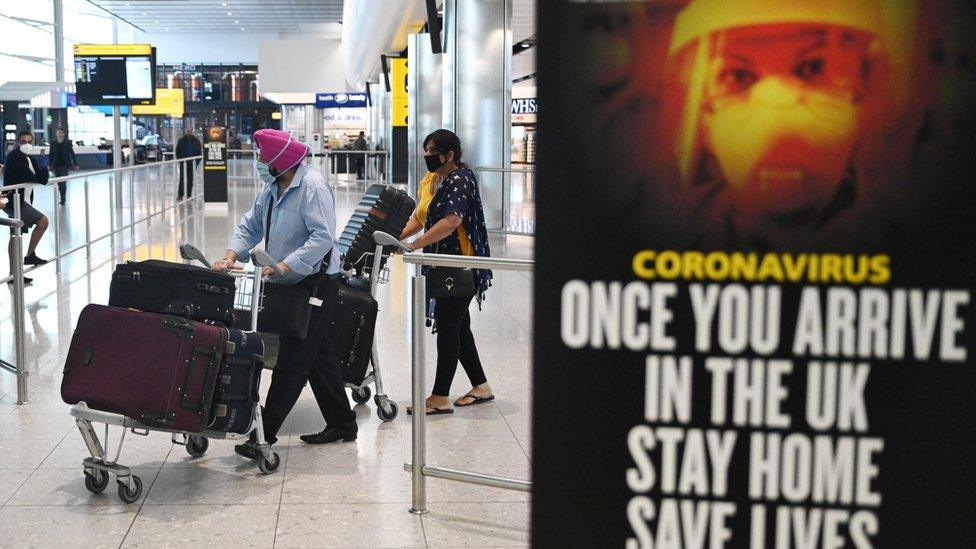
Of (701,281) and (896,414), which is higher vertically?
(701,281)

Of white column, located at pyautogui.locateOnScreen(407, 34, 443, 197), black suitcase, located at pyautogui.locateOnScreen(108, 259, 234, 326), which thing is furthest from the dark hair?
white column, located at pyautogui.locateOnScreen(407, 34, 443, 197)

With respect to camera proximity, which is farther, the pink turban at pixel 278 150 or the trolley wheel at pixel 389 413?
the trolley wheel at pixel 389 413

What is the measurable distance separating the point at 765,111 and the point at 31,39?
4002 cm

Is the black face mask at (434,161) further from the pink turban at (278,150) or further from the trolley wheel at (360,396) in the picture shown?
the trolley wheel at (360,396)

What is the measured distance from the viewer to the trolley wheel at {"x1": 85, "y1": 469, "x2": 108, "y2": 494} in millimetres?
4359

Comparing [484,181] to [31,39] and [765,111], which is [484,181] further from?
[31,39]

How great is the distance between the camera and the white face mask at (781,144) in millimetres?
1604

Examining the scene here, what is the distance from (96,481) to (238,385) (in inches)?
26.6

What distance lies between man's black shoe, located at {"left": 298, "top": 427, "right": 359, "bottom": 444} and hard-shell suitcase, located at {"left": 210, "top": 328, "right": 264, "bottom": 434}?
2.28 ft

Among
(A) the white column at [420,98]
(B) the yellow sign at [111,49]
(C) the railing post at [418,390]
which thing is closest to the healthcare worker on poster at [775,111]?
(C) the railing post at [418,390]

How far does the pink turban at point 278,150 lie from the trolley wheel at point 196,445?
129 cm

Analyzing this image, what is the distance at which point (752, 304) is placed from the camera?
1.66m

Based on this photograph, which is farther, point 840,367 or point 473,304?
point 473,304

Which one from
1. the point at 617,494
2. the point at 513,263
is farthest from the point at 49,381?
the point at 617,494
